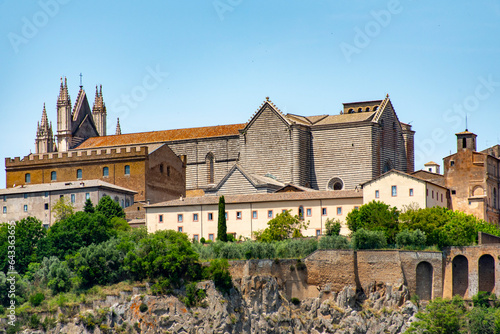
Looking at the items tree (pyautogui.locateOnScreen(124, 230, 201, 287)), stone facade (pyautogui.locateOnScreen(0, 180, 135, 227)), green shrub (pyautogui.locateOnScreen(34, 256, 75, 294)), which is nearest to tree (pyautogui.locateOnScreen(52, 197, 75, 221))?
stone facade (pyautogui.locateOnScreen(0, 180, 135, 227))

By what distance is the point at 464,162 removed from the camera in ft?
269

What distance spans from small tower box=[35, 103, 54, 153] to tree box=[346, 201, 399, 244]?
4882 centimetres

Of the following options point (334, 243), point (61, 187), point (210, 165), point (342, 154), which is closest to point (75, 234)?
point (61, 187)

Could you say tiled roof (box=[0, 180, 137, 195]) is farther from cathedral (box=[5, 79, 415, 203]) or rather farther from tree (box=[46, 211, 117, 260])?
tree (box=[46, 211, 117, 260])

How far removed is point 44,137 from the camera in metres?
116

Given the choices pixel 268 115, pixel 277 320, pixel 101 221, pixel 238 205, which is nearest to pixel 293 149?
pixel 268 115

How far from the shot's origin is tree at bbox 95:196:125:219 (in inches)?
3295

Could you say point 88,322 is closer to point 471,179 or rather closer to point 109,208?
point 109,208

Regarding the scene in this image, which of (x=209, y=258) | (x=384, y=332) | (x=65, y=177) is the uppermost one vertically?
(x=65, y=177)

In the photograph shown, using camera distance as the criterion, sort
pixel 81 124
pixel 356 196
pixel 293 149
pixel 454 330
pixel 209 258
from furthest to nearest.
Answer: pixel 81 124
pixel 293 149
pixel 356 196
pixel 209 258
pixel 454 330

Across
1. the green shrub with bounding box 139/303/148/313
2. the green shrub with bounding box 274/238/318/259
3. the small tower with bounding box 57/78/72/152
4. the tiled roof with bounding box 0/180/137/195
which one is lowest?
the green shrub with bounding box 139/303/148/313

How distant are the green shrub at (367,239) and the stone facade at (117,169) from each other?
2562 centimetres

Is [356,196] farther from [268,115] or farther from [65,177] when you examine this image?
[65,177]

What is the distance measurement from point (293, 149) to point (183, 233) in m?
18.6
